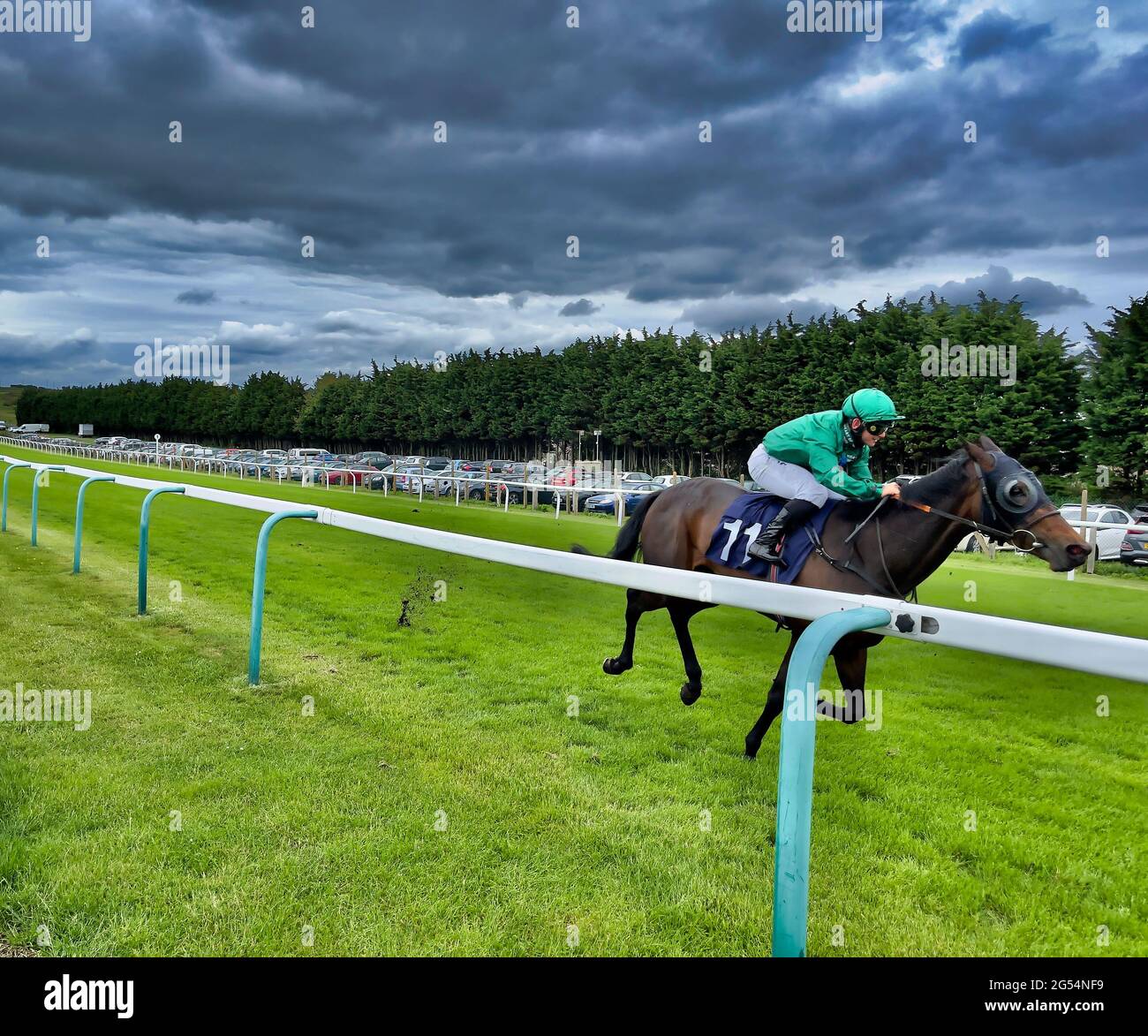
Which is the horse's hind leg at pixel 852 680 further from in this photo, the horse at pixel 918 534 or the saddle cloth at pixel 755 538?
the saddle cloth at pixel 755 538

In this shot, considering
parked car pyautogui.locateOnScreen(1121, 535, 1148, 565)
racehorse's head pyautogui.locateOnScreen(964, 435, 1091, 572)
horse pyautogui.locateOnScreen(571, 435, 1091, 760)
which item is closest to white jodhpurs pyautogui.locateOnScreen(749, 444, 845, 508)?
horse pyautogui.locateOnScreen(571, 435, 1091, 760)

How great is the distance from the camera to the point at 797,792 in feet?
5.71

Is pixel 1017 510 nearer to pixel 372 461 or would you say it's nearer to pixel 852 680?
pixel 852 680

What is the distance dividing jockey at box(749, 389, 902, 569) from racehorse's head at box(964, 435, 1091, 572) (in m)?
0.40

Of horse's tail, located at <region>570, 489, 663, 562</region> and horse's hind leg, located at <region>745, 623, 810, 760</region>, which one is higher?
horse's tail, located at <region>570, 489, 663, 562</region>

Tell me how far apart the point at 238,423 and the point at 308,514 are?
77918 mm

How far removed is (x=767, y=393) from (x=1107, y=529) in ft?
51.1

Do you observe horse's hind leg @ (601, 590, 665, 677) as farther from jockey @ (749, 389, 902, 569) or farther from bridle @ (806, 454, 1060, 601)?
bridle @ (806, 454, 1060, 601)

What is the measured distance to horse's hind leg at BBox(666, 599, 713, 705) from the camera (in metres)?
4.40

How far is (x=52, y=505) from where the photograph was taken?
53.5 feet

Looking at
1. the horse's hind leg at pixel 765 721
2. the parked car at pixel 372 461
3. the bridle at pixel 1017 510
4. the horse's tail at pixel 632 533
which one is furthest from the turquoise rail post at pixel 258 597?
the parked car at pixel 372 461

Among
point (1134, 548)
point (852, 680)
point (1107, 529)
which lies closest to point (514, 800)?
point (852, 680)
